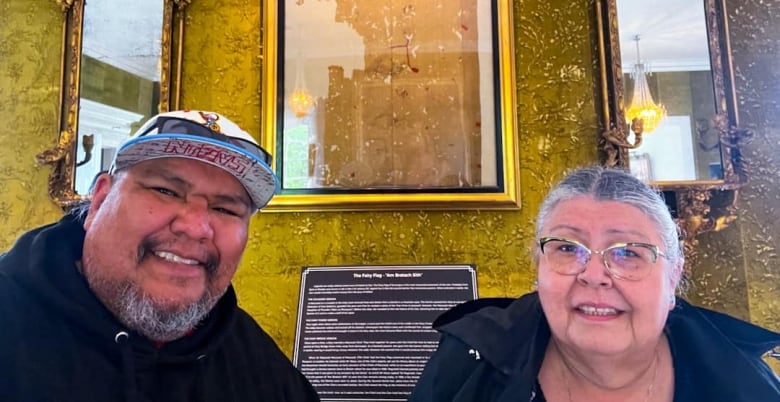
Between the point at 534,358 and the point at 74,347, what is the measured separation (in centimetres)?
85

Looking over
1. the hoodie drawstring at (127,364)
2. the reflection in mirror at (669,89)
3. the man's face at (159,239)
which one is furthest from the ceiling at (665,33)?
the hoodie drawstring at (127,364)

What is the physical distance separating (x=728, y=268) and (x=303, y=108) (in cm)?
159

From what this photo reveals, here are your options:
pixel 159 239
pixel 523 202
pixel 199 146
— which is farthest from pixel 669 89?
pixel 159 239

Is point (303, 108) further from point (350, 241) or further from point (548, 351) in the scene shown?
point (548, 351)

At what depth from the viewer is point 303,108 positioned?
1.76m

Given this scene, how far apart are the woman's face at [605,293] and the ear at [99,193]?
88 centimetres

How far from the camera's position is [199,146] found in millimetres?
916

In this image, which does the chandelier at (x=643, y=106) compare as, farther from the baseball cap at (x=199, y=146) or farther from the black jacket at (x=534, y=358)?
the baseball cap at (x=199, y=146)

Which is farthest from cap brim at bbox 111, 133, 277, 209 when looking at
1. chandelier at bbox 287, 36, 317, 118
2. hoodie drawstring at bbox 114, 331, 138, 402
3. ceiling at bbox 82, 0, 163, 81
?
ceiling at bbox 82, 0, 163, 81

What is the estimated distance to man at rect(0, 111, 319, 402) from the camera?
809 millimetres

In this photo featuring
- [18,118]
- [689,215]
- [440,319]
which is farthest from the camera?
[18,118]

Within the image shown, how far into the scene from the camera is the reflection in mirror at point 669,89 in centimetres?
162

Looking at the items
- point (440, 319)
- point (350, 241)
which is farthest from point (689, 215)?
point (350, 241)

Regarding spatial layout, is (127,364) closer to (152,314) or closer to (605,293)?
(152,314)
